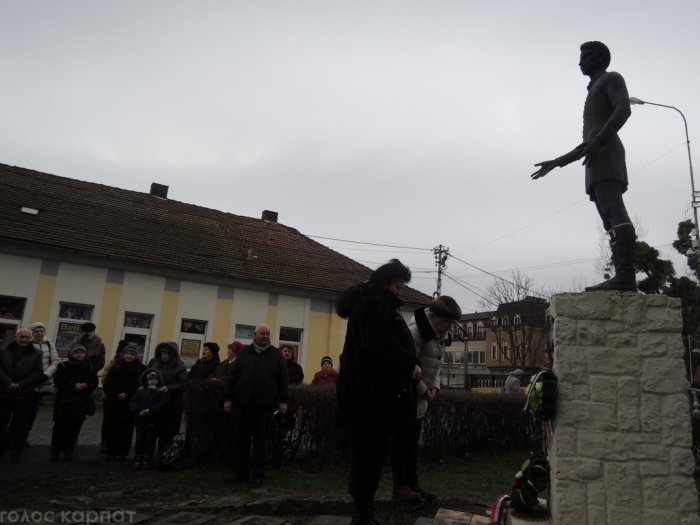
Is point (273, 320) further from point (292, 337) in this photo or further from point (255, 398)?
point (255, 398)

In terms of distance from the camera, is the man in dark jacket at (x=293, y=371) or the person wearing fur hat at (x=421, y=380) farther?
the man in dark jacket at (x=293, y=371)

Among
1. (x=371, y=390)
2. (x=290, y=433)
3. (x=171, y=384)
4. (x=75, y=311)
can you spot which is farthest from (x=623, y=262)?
(x=75, y=311)

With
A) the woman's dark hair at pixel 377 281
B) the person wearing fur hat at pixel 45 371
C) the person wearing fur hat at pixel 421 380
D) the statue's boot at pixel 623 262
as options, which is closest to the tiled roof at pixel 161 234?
the person wearing fur hat at pixel 45 371

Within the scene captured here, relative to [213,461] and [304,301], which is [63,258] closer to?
[304,301]

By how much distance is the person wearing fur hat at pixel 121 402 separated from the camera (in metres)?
7.21

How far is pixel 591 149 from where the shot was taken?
469cm

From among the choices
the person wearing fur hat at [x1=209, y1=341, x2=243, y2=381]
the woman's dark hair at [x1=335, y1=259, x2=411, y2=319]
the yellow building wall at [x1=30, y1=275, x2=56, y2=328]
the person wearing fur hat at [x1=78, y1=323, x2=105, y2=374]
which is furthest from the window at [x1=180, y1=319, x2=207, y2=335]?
the woman's dark hair at [x1=335, y1=259, x2=411, y2=319]

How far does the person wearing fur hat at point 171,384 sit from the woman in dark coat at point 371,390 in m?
4.09

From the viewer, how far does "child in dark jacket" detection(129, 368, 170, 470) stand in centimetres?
669

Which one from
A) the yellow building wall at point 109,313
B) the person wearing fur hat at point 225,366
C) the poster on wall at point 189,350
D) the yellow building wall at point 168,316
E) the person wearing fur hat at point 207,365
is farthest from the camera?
the poster on wall at point 189,350

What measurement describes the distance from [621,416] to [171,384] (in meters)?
5.49

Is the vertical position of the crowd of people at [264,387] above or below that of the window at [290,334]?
below

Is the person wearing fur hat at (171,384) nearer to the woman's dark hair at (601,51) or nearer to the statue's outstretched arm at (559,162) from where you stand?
the statue's outstretched arm at (559,162)

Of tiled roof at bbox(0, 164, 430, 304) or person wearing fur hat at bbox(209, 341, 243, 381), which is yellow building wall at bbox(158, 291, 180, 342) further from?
person wearing fur hat at bbox(209, 341, 243, 381)
